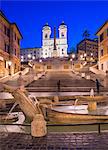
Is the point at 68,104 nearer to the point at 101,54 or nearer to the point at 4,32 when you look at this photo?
the point at 4,32

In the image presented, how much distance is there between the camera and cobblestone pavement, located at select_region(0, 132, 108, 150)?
5832 mm

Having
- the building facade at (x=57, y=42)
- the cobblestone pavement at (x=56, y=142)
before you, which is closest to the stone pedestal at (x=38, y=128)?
the cobblestone pavement at (x=56, y=142)

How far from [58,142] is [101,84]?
922 inches

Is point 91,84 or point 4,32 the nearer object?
point 91,84

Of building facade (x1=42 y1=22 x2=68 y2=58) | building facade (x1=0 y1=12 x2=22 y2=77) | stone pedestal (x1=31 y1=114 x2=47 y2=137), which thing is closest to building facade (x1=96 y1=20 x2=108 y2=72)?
building facade (x1=0 y1=12 x2=22 y2=77)

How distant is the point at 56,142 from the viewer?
20.8ft

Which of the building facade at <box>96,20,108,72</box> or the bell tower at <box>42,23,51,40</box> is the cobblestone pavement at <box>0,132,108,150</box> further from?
the bell tower at <box>42,23,51,40</box>

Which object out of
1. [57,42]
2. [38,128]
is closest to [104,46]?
[57,42]

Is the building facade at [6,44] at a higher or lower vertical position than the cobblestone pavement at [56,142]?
higher

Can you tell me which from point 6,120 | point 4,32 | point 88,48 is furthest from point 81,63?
point 6,120

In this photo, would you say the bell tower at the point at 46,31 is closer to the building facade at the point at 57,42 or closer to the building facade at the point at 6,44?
the building facade at the point at 57,42

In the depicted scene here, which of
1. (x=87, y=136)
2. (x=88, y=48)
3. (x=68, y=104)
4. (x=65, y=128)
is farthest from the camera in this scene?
(x=88, y=48)

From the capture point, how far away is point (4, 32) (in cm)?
4416

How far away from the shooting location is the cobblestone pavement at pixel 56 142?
5832 mm
